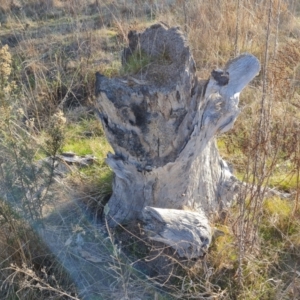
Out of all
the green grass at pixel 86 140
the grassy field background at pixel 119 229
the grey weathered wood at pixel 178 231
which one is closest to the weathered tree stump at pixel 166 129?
the grey weathered wood at pixel 178 231

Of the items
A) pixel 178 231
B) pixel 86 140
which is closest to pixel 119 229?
pixel 178 231

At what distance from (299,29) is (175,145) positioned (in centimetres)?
388

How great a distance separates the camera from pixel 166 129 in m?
2.59

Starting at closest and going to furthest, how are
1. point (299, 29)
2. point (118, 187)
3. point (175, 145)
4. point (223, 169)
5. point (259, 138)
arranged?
point (259, 138)
point (175, 145)
point (118, 187)
point (223, 169)
point (299, 29)

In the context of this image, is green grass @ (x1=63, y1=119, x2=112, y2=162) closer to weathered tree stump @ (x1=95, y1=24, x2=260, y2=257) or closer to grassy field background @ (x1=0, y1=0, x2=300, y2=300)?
grassy field background @ (x1=0, y1=0, x2=300, y2=300)

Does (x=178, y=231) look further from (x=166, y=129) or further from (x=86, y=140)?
(x=86, y=140)

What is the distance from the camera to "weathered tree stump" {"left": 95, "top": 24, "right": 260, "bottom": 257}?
250cm

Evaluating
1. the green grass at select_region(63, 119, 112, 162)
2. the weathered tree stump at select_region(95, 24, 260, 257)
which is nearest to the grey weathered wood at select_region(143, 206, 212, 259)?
the weathered tree stump at select_region(95, 24, 260, 257)

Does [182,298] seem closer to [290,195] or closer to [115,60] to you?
[290,195]

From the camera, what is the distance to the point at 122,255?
2.74 metres

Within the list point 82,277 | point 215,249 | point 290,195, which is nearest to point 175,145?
point 215,249

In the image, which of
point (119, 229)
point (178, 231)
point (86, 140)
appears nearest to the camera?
point (178, 231)

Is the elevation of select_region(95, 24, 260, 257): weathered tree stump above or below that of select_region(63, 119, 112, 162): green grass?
above

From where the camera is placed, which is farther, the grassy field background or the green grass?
the green grass
